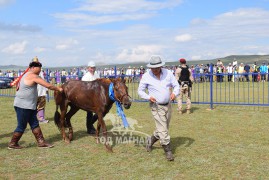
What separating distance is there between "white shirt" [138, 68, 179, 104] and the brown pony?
477 millimetres

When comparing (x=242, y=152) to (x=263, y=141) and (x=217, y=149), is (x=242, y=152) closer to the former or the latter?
(x=217, y=149)

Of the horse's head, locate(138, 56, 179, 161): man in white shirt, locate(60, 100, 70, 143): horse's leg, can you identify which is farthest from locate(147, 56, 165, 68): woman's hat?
locate(60, 100, 70, 143): horse's leg

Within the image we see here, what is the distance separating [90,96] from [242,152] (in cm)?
333

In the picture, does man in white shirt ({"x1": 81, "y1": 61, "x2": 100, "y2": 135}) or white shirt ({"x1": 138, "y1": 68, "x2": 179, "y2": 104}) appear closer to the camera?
white shirt ({"x1": 138, "y1": 68, "x2": 179, "y2": 104})

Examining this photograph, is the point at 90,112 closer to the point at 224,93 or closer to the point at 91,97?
the point at 91,97

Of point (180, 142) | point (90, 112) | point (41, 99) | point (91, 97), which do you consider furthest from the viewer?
point (41, 99)

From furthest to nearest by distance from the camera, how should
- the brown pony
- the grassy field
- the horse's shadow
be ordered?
the horse's shadow, the brown pony, the grassy field

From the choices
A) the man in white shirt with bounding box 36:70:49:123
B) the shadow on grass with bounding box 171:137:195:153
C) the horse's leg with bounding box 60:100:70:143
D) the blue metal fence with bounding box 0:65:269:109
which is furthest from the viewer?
the blue metal fence with bounding box 0:65:269:109

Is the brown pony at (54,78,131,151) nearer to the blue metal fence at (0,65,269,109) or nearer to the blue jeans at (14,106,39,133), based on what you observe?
the blue jeans at (14,106,39,133)

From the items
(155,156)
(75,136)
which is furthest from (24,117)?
(155,156)

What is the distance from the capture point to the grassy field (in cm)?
532

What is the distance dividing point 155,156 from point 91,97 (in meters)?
1.93

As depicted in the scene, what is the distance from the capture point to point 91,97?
23.3ft

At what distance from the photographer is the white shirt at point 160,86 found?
5.90 m
